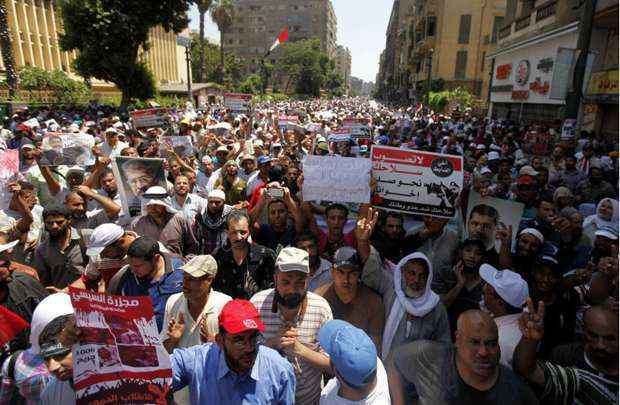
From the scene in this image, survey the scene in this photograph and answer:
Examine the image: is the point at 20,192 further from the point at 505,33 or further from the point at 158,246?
the point at 505,33

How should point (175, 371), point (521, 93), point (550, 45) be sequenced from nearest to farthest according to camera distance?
point (175, 371) < point (550, 45) < point (521, 93)

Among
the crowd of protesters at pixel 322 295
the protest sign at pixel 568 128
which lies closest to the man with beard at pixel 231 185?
the crowd of protesters at pixel 322 295

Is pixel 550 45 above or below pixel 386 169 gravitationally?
above

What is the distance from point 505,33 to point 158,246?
93.1ft

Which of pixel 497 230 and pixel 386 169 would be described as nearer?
pixel 497 230

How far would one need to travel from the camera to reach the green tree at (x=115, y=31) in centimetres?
2533

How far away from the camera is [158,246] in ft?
9.84

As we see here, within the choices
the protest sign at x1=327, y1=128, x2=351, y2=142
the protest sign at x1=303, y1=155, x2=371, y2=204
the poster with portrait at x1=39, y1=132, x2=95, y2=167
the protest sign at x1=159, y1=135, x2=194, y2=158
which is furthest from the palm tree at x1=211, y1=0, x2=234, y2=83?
the protest sign at x1=303, y1=155, x2=371, y2=204

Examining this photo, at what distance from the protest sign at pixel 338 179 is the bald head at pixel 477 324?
1.83m

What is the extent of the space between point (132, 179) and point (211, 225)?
4.63ft

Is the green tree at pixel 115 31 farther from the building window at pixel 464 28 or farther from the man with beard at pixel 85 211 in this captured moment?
the building window at pixel 464 28

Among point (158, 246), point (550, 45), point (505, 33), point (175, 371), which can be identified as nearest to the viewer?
point (175, 371)

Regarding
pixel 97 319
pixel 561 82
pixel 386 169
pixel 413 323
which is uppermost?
pixel 561 82

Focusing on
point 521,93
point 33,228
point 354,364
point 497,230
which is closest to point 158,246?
point 354,364
